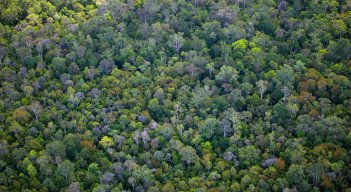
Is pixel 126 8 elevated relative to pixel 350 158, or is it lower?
elevated

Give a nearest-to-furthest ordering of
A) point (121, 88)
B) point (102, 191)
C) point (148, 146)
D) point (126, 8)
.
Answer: point (102, 191)
point (148, 146)
point (121, 88)
point (126, 8)

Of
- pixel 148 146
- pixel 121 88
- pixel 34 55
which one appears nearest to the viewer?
pixel 148 146

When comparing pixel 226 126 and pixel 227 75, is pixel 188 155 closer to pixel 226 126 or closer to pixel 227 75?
pixel 226 126

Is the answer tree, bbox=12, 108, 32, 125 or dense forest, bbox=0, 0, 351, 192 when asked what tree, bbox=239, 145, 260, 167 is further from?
tree, bbox=12, 108, 32, 125

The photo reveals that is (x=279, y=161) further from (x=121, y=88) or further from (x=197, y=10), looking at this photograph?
(x=197, y=10)

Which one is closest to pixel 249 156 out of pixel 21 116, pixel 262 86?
pixel 262 86

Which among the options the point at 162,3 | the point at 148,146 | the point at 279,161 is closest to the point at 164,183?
the point at 148,146
